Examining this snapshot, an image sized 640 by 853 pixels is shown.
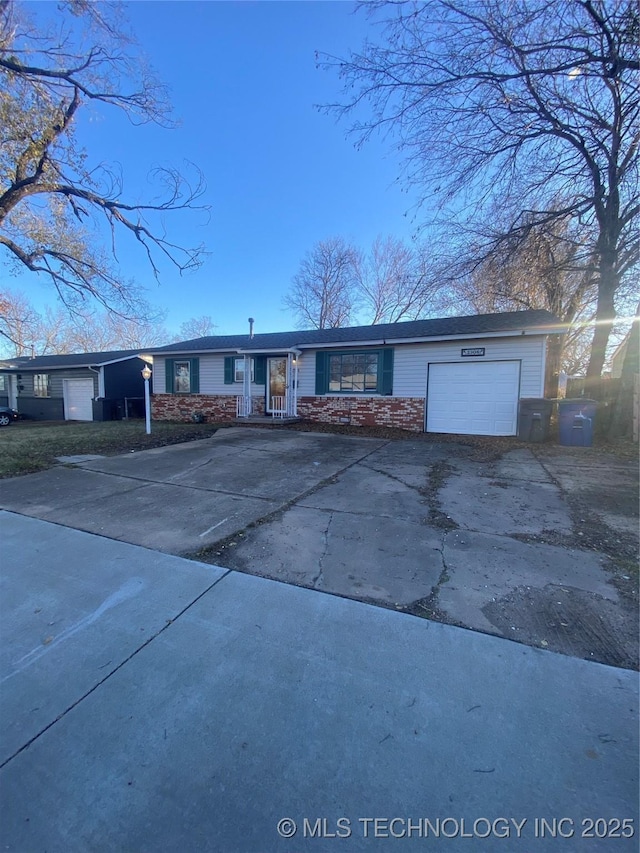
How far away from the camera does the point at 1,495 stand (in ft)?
16.0

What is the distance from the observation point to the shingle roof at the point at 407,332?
33.0 feet

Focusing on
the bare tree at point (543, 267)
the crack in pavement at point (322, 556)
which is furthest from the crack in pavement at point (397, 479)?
the bare tree at point (543, 267)

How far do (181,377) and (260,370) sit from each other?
3.92 m

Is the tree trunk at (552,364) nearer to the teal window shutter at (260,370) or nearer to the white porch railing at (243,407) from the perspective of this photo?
the teal window shutter at (260,370)

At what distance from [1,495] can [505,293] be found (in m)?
15.2

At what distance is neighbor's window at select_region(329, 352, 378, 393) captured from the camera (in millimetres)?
11992

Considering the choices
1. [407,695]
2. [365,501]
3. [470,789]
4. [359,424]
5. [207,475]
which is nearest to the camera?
[470,789]

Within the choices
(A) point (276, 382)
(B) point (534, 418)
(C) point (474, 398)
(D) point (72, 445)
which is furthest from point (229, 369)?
(B) point (534, 418)

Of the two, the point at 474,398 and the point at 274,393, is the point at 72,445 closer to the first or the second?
the point at 274,393

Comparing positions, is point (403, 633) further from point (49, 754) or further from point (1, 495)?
point (1, 495)

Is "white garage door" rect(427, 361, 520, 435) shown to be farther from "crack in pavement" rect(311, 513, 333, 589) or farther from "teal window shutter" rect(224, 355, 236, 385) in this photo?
"crack in pavement" rect(311, 513, 333, 589)

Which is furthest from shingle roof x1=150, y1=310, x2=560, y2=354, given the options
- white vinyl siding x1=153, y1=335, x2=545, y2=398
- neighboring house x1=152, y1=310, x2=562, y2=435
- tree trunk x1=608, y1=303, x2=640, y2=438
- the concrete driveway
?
the concrete driveway

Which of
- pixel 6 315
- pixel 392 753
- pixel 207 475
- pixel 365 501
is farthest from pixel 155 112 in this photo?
pixel 392 753

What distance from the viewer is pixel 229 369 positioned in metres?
14.3
